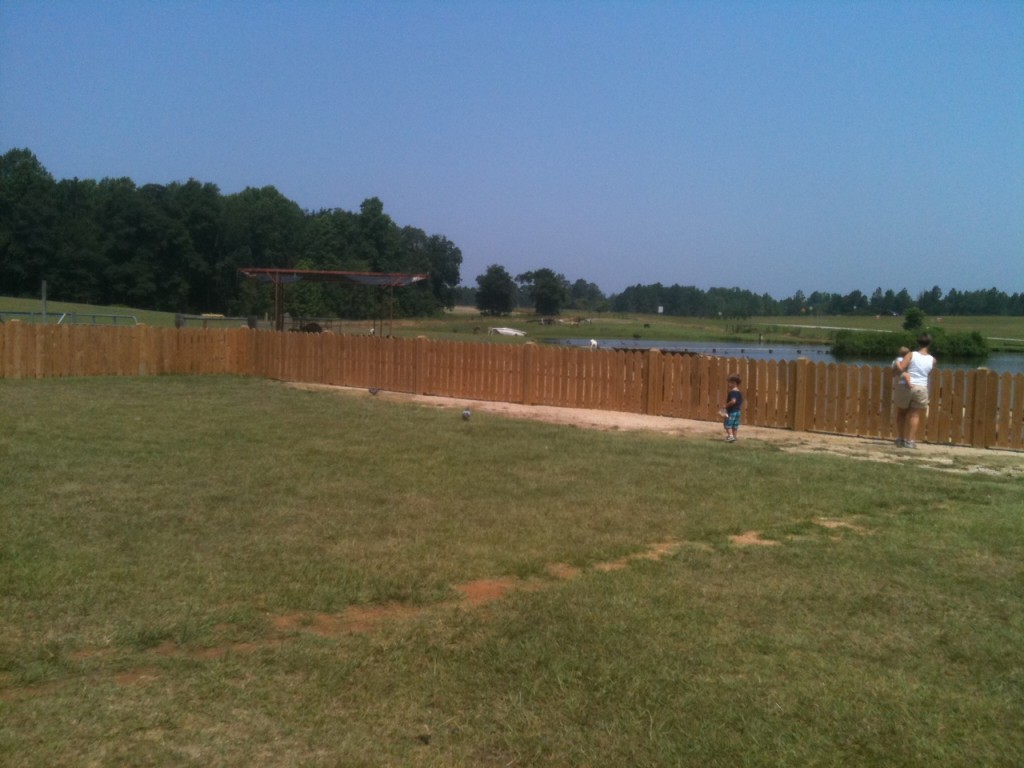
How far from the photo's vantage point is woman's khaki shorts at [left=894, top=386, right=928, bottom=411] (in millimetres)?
13266

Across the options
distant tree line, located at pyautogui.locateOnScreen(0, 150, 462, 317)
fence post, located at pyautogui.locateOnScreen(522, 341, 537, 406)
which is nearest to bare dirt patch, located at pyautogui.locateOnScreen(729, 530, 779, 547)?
fence post, located at pyautogui.locateOnScreen(522, 341, 537, 406)

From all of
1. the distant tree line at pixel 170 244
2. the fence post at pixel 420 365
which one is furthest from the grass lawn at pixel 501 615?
the distant tree line at pixel 170 244

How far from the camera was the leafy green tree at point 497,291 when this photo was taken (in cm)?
4309

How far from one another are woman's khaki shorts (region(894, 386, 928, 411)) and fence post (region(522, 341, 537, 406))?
769cm

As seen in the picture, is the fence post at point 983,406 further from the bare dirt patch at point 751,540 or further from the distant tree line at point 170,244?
the distant tree line at point 170,244

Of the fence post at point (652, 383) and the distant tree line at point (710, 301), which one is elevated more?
the distant tree line at point (710, 301)

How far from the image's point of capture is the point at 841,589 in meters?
6.05

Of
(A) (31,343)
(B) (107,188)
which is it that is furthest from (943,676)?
(B) (107,188)

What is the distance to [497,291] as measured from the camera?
43344 mm

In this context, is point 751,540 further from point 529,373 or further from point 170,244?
point 170,244

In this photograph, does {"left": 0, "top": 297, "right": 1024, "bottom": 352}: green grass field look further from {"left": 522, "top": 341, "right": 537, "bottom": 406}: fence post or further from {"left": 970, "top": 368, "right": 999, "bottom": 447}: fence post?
{"left": 522, "top": 341, "right": 537, "bottom": 406}: fence post

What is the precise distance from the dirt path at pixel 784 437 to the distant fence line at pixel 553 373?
1.13 feet

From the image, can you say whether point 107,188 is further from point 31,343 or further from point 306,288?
point 31,343

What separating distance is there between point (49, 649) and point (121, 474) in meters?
5.06
